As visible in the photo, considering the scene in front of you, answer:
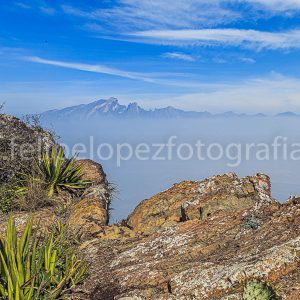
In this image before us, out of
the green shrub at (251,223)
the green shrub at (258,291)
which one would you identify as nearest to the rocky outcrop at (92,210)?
the green shrub at (251,223)

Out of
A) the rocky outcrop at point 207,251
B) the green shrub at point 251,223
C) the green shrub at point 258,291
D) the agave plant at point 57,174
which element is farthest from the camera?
the agave plant at point 57,174

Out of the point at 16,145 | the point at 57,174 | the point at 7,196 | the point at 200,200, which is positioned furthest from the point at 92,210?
the point at 16,145

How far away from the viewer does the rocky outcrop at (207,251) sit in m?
5.09

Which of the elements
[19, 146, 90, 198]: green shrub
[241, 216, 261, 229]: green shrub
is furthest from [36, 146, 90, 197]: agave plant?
[241, 216, 261, 229]: green shrub

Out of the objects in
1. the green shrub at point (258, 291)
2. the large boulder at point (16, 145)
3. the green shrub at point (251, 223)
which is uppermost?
the large boulder at point (16, 145)

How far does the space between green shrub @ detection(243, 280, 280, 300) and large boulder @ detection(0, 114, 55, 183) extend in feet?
35.8

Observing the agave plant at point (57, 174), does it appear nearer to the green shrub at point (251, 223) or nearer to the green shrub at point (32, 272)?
the green shrub at point (32, 272)

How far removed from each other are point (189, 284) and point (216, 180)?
16.0 feet

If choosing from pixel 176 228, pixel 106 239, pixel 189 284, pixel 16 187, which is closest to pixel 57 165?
pixel 16 187

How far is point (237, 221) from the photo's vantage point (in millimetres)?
7305

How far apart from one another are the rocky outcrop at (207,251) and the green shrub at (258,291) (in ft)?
0.42

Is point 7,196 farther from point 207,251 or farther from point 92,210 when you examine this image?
point 207,251

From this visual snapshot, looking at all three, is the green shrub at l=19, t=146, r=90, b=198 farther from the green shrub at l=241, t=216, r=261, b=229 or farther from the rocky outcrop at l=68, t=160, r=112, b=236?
the green shrub at l=241, t=216, r=261, b=229

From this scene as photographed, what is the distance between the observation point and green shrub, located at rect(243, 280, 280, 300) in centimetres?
457
